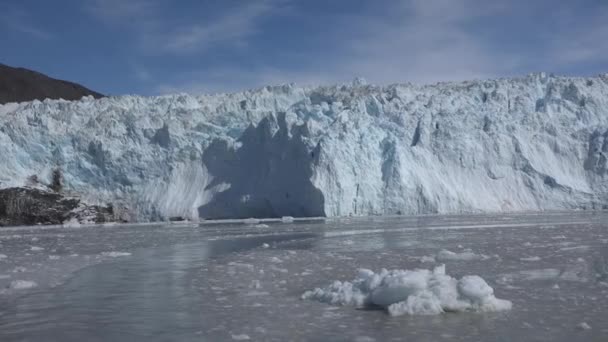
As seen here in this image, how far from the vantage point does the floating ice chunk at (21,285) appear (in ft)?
21.8

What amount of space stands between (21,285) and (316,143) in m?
20.1

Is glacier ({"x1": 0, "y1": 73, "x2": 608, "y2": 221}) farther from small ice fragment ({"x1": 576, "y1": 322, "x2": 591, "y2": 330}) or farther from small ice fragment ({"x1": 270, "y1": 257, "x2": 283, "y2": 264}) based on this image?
small ice fragment ({"x1": 576, "y1": 322, "x2": 591, "y2": 330})

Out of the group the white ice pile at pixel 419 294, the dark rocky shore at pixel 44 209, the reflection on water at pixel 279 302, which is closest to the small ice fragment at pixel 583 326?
the reflection on water at pixel 279 302

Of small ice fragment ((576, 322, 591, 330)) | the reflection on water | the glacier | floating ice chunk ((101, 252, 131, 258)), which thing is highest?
the glacier

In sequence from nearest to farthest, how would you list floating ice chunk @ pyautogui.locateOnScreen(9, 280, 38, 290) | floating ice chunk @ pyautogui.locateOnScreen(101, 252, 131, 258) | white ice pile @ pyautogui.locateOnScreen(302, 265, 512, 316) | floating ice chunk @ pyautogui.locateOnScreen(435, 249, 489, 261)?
white ice pile @ pyautogui.locateOnScreen(302, 265, 512, 316)
floating ice chunk @ pyautogui.locateOnScreen(9, 280, 38, 290)
floating ice chunk @ pyautogui.locateOnScreen(435, 249, 489, 261)
floating ice chunk @ pyautogui.locateOnScreen(101, 252, 131, 258)

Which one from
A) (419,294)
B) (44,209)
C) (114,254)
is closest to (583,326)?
(419,294)

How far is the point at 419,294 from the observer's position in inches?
197

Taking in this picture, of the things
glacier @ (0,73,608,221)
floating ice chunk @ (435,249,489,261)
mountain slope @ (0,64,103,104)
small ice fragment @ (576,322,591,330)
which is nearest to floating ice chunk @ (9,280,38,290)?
floating ice chunk @ (435,249,489,261)

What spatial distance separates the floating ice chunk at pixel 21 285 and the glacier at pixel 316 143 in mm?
19703

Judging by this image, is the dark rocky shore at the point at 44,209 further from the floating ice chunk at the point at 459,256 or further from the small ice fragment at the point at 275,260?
the floating ice chunk at the point at 459,256

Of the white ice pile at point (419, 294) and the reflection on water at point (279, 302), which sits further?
the white ice pile at point (419, 294)

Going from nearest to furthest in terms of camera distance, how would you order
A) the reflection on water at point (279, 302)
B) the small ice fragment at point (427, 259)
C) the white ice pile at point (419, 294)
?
the reflection on water at point (279, 302)
the white ice pile at point (419, 294)
the small ice fragment at point (427, 259)

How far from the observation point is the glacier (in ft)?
88.5

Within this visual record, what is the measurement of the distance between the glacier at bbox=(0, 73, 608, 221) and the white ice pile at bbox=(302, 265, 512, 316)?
2089 centimetres
